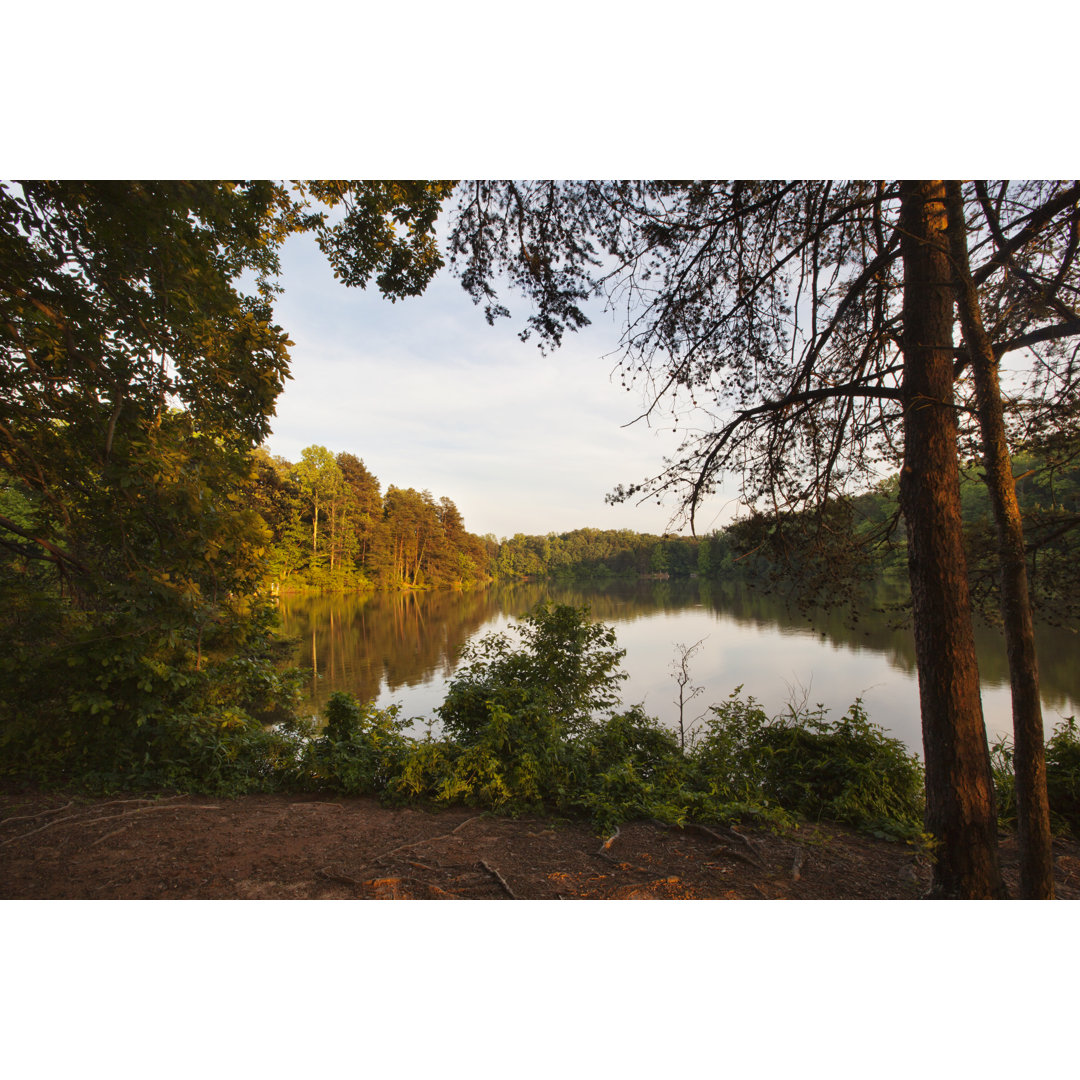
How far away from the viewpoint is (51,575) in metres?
2.43

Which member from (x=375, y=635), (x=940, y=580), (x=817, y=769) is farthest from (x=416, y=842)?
(x=375, y=635)

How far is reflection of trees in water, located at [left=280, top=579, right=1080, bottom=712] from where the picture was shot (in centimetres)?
645

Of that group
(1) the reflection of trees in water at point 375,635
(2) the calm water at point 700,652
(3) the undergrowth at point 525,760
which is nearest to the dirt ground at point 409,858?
(3) the undergrowth at point 525,760

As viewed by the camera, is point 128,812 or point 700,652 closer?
point 128,812

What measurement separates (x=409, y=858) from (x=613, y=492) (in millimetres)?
1904

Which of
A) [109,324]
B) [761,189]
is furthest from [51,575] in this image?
[761,189]

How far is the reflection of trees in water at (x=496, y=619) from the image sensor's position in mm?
6449

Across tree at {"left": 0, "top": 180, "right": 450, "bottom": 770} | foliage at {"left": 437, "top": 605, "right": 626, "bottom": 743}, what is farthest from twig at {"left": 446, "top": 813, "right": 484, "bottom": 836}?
tree at {"left": 0, "top": 180, "right": 450, "bottom": 770}

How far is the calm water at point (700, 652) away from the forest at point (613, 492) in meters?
0.77

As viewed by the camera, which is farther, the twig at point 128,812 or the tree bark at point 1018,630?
the twig at point 128,812

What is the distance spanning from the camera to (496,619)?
15.0 m

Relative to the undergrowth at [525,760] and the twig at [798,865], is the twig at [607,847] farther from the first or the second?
the twig at [798,865]

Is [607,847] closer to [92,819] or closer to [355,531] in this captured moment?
[92,819]

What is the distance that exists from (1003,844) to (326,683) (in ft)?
27.6
